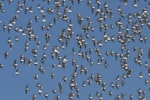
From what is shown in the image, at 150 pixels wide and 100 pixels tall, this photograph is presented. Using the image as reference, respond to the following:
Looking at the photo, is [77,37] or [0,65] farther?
[77,37]

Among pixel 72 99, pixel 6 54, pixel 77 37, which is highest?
pixel 77 37

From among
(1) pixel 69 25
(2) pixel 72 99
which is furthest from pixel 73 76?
(1) pixel 69 25

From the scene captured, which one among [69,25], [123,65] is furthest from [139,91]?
[69,25]

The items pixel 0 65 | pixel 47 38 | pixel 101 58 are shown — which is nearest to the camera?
pixel 0 65

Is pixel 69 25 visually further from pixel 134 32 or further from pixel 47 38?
pixel 134 32

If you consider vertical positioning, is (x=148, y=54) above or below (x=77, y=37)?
below

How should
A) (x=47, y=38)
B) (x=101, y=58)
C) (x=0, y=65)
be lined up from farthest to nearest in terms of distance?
(x=101, y=58), (x=47, y=38), (x=0, y=65)

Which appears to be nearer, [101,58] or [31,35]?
[31,35]

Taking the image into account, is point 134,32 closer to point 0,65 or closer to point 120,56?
point 120,56

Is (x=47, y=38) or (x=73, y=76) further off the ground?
(x=47, y=38)
